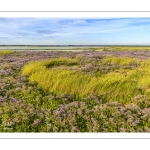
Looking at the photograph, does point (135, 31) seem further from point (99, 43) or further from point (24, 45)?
point (24, 45)

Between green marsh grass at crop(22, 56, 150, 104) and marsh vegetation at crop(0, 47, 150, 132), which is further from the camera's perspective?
green marsh grass at crop(22, 56, 150, 104)

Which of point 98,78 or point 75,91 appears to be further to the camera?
point 98,78

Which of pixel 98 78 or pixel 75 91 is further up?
pixel 98 78

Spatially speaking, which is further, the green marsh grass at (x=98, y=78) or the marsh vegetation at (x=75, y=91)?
the green marsh grass at (x=98, y=78)

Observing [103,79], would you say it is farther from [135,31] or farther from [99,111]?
[135,31]
